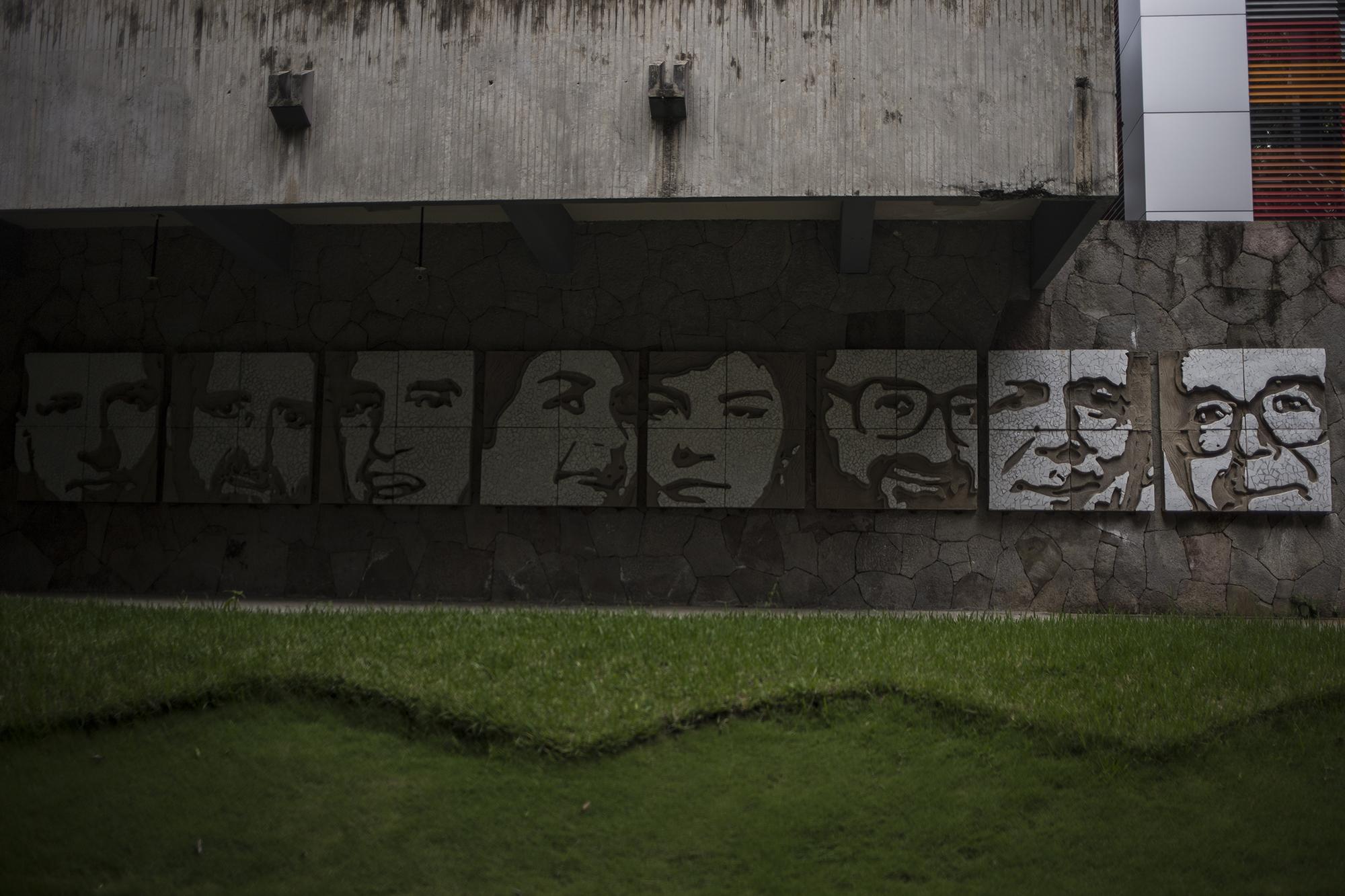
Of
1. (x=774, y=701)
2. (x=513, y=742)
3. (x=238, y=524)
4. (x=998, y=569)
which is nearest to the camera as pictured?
(x=513, y=742)

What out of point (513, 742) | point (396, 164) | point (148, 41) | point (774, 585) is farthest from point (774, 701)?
point (148, 41)

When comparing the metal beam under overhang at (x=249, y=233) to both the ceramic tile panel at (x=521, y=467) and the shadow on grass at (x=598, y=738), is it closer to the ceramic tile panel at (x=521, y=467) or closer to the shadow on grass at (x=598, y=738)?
the ceramic tile panel at (x=521, y=467)

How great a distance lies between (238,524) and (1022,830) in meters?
7.28

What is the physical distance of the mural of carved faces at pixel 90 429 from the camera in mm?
9445

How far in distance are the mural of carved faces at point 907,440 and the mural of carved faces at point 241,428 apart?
438 cm

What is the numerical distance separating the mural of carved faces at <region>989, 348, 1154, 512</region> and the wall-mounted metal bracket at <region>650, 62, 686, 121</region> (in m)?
3.35

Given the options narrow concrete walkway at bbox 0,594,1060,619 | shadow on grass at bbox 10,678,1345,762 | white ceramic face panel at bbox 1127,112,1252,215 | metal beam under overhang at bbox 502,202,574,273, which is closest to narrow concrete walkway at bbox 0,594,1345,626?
narrow concrete walkway at bbox 0,594,1060,619

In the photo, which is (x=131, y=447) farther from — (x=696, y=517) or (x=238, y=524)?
(x=696, y=517)

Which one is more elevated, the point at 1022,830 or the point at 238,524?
the point at 238,524

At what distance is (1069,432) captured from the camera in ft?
28.8

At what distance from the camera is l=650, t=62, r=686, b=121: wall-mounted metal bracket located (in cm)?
722

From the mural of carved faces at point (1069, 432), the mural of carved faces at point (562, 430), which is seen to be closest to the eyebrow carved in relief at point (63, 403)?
the mural of carved faces at point (562, 430)

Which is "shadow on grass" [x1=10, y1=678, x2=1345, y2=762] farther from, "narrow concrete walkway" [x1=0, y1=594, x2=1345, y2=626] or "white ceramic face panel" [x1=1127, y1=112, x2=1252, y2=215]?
"white ceramic face panel" [x1=1127, y1=112, x2=1252, y2=215]

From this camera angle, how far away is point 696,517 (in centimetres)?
896
